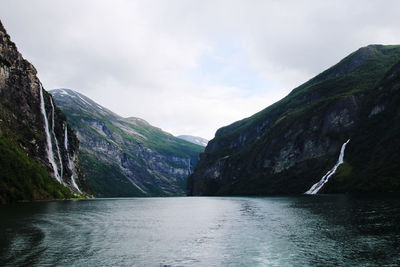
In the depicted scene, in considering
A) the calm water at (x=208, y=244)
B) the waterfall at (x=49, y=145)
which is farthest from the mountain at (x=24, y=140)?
the calm water at (x=208, y=244)

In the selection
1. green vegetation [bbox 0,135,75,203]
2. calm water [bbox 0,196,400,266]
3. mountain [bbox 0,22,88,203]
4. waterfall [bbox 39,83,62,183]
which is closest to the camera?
calm water [bbox 0,196,400,266]

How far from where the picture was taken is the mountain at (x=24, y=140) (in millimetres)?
125938

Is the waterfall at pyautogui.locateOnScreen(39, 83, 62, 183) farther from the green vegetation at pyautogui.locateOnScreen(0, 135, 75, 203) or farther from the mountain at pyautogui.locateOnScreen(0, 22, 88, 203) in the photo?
the green vegetation at pyautogui.locateOnScreen(0, 135, 75, 203)

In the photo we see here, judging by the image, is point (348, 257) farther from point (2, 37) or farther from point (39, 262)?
point (2, 37)

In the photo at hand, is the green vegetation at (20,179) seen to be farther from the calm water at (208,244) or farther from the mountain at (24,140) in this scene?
the calm water at (208,244)

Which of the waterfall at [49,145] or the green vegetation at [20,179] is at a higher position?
the waterfall at [49,145]

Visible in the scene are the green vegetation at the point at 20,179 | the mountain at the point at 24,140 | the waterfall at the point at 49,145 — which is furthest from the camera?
the waterfall at the point at 49,145

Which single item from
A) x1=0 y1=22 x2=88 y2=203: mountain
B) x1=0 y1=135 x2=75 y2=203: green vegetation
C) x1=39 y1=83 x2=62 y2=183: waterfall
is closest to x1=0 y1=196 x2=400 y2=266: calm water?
x1=0 y1=135 x2=75 y2=203: green vegetation

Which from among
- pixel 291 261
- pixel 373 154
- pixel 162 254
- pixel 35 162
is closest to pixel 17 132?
pixel 35 162

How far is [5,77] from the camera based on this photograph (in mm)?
168375

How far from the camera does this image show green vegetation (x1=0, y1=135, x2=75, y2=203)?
117812 millimetres

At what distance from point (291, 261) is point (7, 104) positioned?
17547cm

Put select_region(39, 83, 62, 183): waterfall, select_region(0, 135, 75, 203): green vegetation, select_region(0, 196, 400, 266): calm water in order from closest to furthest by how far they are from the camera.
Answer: select_region(0, 196, 400, 266): calm water → select_region(0, 135, 75, 203): green vegetation → select_region(39, 83, 62, 183): waterfall

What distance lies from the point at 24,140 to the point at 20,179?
130ft
